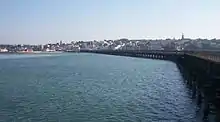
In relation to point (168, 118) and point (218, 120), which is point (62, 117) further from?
point (218, 120)

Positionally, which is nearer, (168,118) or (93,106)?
(168,118)

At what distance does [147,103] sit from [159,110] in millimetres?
3287

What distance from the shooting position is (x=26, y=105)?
28562mm

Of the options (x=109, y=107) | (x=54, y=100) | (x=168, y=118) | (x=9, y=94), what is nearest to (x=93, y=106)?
(x=109, y=107)

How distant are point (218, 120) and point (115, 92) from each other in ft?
58.3

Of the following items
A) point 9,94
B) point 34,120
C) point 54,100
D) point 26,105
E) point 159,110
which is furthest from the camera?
point 9,94

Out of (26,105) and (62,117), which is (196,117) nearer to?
→ (62,117)

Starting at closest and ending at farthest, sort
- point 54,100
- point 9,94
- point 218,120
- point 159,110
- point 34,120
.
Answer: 1. point 218,120
2. point 34,120
3. point 159,110
4. point 54,100
5. point 9,94

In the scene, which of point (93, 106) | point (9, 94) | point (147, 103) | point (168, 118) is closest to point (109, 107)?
point (93, 106)

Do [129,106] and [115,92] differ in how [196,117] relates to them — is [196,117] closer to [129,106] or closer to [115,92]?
[129,106]

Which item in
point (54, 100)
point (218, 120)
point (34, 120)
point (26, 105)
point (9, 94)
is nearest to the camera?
point (218, 120)

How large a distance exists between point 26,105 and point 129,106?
8.47 m

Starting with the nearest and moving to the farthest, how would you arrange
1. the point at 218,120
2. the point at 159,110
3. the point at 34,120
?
1. the point at 218,120
2. the point at 34,120
3. the point at 159,110

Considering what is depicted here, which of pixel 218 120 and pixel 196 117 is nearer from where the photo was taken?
pixel 218 120
